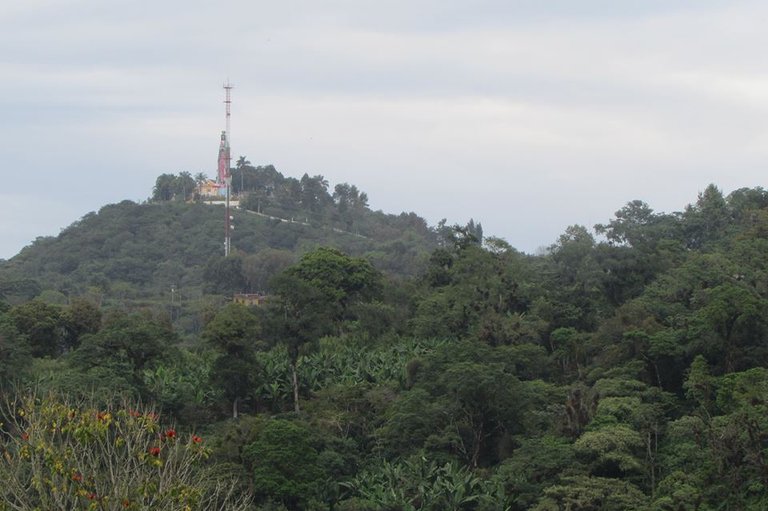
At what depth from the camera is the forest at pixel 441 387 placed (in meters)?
24.8

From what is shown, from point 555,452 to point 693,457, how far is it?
9.33 feet

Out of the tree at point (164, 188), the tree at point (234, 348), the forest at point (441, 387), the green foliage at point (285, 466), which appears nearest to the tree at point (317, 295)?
the forest at point (441, 387)

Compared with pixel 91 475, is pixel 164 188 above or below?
above

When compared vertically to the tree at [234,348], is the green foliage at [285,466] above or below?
below

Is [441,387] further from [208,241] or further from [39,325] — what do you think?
[208,241]

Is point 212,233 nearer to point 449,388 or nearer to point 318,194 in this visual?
point 318,194

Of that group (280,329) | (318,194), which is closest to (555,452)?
(280,329)

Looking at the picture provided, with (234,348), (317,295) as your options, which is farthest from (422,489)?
(317,295)

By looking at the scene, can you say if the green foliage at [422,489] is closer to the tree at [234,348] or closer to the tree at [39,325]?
the tree at [234,348]

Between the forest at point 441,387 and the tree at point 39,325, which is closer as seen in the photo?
the forest at point 441,387

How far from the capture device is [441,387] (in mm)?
31281

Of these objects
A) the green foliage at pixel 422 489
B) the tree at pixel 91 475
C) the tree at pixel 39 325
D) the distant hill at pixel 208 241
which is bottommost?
the green foliage at pixel 422 489

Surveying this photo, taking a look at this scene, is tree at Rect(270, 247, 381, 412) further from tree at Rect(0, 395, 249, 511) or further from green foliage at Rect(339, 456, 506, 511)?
tree at Rect(0, 395, 249, 511)

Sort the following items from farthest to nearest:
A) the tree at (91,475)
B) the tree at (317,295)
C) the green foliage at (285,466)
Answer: the tree at (317,295) < the green foliage at (285,466) < the tree at (91,475)
